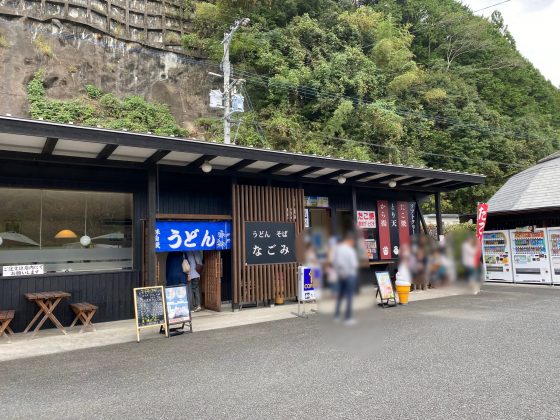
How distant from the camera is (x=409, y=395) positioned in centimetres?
414

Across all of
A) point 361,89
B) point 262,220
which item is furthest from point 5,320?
point 361,89

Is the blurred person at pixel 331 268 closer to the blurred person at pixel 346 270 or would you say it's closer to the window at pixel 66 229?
the blurred person at pixel 346 270

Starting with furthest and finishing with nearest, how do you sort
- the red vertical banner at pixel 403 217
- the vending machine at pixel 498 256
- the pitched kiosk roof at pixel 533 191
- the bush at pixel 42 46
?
the bush at pixel 42 46
the vending machine at pixel 498 256
the pitched kiosk roof at pixel 533 191
the red vertical banner at pixel 403 217

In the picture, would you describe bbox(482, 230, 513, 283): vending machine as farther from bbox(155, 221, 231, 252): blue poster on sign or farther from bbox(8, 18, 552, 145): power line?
bbox(155, 221, 231, 252): blue poster on sign

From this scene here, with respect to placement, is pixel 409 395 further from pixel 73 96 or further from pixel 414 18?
pixel 414 18

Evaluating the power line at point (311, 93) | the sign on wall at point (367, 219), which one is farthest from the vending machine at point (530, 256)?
the sign on wall at point (367, 219)

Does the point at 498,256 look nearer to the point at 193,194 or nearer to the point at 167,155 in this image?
the point at 193,194

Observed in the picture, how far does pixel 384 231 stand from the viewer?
12117 millimetres

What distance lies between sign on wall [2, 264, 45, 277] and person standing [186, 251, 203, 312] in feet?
10.1

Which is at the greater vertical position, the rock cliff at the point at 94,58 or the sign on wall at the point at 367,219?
the rock cliff at the point at 94,58

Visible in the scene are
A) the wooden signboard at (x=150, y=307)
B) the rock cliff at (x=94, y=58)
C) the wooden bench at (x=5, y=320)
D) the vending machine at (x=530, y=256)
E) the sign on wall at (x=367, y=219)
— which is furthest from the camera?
the rock cliff at (x=94, y=58)

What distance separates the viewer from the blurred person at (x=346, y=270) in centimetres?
56

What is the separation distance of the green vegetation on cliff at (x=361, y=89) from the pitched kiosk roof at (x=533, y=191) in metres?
3.47

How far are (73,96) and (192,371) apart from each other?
2242 cm
